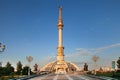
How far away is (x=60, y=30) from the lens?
131 m

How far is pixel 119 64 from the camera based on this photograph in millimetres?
98562

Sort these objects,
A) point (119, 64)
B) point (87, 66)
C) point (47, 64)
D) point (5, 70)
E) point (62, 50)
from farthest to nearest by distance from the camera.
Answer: point (47, 64) → point (62, 50) → point (87, 66) → point (119, 64) → point (5, 70)

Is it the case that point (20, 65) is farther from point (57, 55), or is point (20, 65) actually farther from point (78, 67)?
point (78, 67)

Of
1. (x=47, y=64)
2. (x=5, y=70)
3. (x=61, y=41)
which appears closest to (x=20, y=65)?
(x=5, y=70)

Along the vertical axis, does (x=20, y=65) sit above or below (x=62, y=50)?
below

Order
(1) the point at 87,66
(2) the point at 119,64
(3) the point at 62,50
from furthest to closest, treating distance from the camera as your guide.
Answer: (3) the point at 62,50 → (1) the point at 87,66 → (2) the point at 119,64

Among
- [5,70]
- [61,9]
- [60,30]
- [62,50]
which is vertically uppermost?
[61,9]

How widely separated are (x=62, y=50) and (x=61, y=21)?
49.2 feet

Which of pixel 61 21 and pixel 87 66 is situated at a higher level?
pixel 61 21

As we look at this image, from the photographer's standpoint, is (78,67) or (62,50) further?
(78,67)

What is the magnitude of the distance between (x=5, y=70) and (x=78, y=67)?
288ft

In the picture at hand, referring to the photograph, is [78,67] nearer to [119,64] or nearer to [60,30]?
[60,30]

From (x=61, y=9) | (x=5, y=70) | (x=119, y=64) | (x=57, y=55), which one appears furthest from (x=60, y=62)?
(x=5, y=70)

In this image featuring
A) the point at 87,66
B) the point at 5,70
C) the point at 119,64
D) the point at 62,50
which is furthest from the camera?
the point at 62,50
